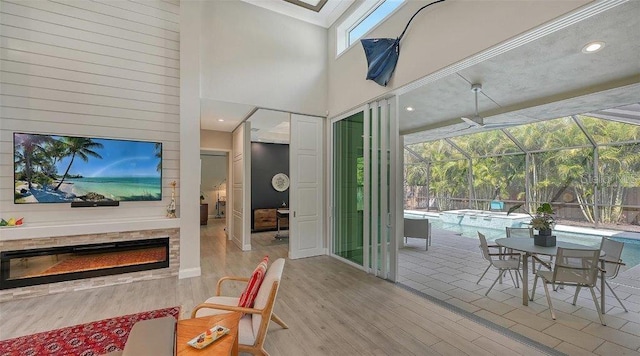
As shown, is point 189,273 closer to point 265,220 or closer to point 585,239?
point 265,220

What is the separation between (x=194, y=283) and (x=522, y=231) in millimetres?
5263

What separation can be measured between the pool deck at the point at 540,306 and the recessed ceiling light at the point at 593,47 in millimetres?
3210

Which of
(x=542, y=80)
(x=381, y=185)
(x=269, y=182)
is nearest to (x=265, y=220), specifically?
(x=269, y=182)

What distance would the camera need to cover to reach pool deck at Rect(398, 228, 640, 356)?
2.59 m

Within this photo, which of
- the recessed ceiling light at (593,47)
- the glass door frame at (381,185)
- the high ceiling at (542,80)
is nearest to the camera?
the high ceiling at (542,80)

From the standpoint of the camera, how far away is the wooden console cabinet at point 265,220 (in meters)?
8.18

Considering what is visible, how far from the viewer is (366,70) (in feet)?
15.1

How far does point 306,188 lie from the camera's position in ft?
17.9

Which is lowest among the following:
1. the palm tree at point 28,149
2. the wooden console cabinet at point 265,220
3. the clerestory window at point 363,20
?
the wooden console cabinet at point 265,220

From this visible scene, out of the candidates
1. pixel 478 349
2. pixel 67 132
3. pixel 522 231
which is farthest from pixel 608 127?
pixel 67 132

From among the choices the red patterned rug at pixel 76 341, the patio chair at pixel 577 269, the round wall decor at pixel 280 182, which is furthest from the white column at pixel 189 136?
the patio chair at pixel 577 269

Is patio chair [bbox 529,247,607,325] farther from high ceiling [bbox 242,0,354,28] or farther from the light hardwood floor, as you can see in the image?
high ceiling [bbox 242,0,354,28]

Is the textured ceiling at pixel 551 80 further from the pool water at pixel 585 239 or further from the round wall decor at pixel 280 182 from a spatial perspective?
the round wall decor at pixel 280 182

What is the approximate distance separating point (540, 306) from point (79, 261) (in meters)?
6.08
